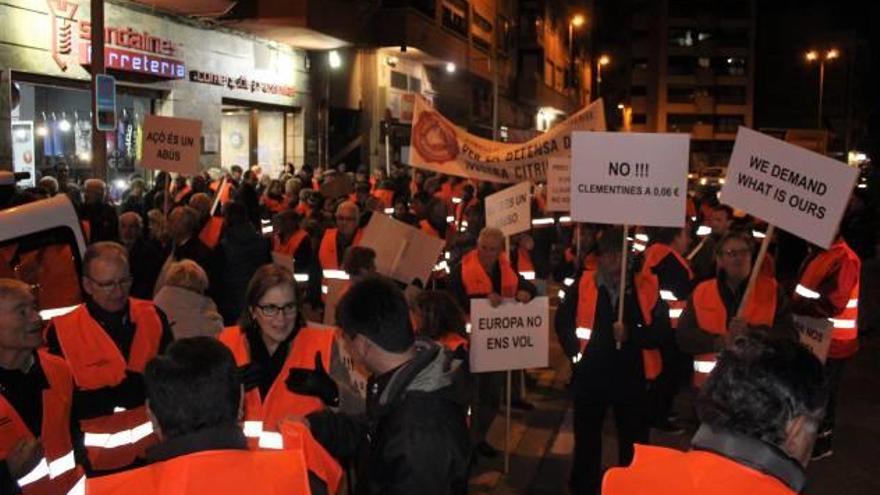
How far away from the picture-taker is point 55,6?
613 inches

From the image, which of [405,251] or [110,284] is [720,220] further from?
[110,284]

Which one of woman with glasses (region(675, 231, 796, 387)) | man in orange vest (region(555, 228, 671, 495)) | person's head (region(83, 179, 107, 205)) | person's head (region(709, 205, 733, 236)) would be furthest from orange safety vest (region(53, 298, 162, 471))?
person's head (region(709, 205, 733, 236))

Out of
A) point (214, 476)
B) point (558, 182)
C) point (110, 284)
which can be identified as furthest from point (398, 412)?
point (558, 182)

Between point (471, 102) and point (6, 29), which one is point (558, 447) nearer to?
point (6, 29)

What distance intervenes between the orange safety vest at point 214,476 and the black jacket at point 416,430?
618mm

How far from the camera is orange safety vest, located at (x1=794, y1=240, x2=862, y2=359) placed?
7.45 meters

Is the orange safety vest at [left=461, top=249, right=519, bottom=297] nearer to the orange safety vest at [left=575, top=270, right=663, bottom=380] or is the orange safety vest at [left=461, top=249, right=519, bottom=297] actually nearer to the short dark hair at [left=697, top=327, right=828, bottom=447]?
the orange safety vest at [left=575, top=270, right=663, bottom=380]

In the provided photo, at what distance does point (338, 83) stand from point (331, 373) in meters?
24.5

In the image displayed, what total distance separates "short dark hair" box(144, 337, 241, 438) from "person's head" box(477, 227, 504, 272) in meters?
5.55

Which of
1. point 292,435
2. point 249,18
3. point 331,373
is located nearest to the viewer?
point 292,435

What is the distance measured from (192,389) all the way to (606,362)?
3990 millimetres

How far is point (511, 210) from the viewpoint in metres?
9.16

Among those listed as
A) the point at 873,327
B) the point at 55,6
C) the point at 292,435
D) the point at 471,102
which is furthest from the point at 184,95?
the point at 471,102

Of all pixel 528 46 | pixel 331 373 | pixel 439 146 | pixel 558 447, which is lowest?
pixel 558 447
